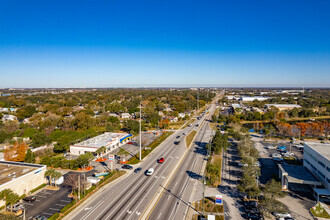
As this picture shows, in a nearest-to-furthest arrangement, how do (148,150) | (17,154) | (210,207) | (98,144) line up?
(210,207) → (17,154) → (98,144) → (148,150)

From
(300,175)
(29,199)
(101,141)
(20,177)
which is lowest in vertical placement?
(29,199)

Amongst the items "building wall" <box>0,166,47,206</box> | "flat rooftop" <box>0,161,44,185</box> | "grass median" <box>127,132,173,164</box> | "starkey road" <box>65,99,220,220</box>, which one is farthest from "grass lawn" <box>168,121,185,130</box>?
"flat rooftop" <box>0,161,44,185</box>

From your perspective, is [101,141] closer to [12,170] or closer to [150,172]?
[12,170]

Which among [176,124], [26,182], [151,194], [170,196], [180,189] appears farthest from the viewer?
[176,124]

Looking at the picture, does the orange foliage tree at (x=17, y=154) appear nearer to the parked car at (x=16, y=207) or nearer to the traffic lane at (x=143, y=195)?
the parked car at (x=16, y=207)

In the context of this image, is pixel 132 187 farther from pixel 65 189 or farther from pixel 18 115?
pixel 18 115

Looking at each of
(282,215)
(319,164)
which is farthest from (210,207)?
(319,164)

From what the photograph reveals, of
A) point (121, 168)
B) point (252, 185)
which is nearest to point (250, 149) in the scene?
point (252, 185)
